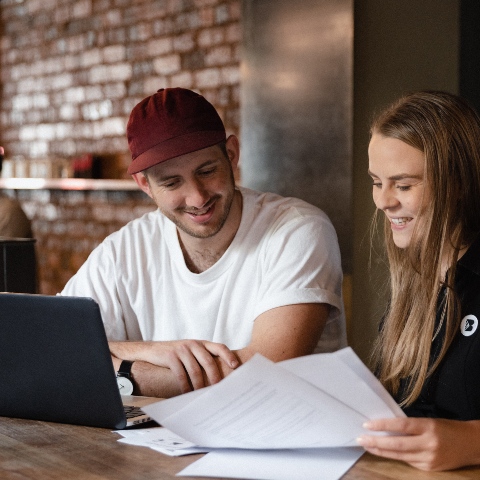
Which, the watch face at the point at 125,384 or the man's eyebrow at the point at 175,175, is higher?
the man's eyebrow at the point at 175,175

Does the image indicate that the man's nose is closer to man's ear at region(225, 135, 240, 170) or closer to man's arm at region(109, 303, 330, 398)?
man's ear at region(225, 135, 240, 170)

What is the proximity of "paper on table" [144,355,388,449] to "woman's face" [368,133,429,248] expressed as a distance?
51 centimetres

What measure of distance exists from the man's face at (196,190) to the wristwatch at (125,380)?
396 millimetres

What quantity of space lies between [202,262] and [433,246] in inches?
27.9

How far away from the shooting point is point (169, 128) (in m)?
1.88

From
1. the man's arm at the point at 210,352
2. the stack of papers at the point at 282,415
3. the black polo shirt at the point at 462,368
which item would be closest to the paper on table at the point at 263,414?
the stack of papers at the point at 282,415

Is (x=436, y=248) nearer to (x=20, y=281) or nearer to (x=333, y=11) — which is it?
(x=20, y=281)

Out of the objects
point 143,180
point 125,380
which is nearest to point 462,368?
point 125,380

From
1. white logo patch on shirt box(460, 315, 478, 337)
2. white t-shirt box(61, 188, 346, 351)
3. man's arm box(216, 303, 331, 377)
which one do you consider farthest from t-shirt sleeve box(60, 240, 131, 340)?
A: white logo patch on shirt box(460, 315, 478, 337)

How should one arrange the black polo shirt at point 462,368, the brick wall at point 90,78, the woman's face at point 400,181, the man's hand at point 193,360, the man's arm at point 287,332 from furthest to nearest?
the brick wall at point 90,78
the man's arm at point 287,332
the man's hand at point 193,360
the woman's face at point 400,181
the black polo shirt at point 462,368

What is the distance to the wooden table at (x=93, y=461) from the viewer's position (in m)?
1.12

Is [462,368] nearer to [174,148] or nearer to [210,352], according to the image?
[210,352]

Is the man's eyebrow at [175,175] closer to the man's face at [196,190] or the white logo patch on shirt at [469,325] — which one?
the man's face at [196,190]

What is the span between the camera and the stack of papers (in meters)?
1.07
